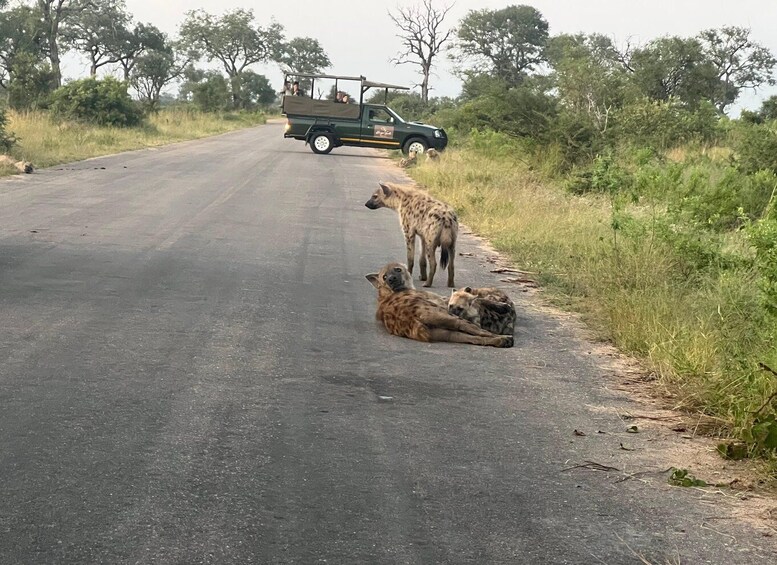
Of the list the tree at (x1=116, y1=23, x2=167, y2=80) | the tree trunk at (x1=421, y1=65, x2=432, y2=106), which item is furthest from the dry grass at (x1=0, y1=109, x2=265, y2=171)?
the tree at (x1=116, y1=23, x2=167, y2=80)

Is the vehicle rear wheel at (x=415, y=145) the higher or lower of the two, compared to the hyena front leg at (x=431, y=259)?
lower

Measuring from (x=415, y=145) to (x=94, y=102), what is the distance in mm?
11424

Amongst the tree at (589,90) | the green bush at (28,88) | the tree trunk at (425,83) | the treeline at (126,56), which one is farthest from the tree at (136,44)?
the tree at (589,90)

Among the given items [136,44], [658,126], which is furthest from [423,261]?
[136,44]

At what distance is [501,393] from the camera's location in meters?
6.16

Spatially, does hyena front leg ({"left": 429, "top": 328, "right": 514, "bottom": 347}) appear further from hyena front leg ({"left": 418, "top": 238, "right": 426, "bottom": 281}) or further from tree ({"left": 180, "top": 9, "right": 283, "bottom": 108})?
tree ({"left": 180, "top": 9, "right": 283, "bottom": 108})

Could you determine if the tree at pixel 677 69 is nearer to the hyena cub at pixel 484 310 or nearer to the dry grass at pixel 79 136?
the dry grass at pixel 79 136

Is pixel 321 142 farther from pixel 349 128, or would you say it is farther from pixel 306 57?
pixel 306 57

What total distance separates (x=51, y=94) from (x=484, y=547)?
35252 mm

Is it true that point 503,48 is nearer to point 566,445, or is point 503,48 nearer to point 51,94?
point 51,94

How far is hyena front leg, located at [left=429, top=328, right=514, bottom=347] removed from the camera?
7.43 meters

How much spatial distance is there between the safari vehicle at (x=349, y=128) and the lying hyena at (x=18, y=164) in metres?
13.6

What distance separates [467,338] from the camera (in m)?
7.46

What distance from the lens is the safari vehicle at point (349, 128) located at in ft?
108
